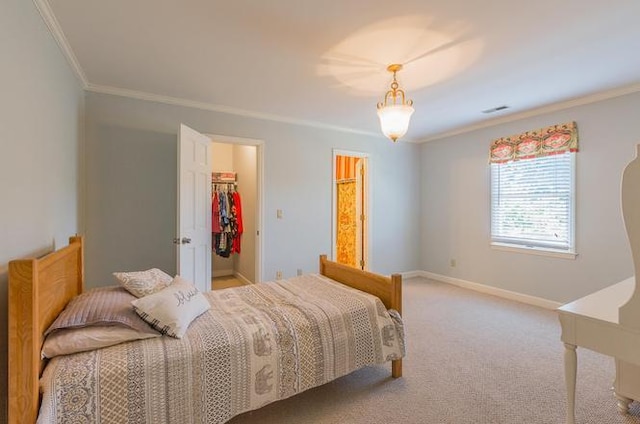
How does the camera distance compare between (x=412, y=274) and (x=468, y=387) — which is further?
(x=412, y=274)

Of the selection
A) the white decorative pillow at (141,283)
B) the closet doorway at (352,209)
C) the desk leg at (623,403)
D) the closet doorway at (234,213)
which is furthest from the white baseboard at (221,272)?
the desk leg at (623,403)

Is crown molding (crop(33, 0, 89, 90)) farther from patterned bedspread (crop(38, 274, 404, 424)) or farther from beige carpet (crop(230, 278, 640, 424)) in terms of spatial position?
beige carpet (crop(230, 278, 640, 424))

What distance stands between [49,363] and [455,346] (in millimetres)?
2840

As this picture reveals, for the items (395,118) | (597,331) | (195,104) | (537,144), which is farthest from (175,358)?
(537,144)

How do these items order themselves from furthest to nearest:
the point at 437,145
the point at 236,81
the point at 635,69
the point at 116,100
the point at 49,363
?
1. the point at 437,145
2. the point at 116,100
3. the point at 236,81
4. the point at 635,69
5. the point at 49,363

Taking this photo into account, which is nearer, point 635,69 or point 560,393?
point 560,393

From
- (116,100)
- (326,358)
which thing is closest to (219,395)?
(326,358)

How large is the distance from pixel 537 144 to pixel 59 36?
4822mm

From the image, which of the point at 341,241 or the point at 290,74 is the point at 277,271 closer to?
the point at 341,241

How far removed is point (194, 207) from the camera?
3.16 metres

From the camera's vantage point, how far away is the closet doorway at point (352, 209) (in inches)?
189

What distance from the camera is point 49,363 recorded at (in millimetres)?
1314

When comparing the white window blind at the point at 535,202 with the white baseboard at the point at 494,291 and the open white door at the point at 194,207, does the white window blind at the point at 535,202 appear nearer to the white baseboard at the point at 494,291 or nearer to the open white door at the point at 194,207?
the white baseboard at the point at 494,291

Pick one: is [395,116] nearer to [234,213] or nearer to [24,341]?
[24,341]
